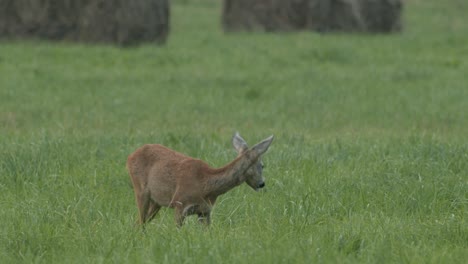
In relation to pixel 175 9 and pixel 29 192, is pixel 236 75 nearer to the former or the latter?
pixel 29 192

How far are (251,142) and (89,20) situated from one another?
1190 centimetres

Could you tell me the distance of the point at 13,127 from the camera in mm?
12984

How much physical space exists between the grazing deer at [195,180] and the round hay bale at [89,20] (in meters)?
15.1

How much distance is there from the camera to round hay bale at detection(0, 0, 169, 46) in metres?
22.4

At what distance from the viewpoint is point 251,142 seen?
37.5 ft

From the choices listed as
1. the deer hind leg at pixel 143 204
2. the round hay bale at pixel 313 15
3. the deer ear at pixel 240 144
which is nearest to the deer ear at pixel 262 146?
the deer ear at pixel 240 144

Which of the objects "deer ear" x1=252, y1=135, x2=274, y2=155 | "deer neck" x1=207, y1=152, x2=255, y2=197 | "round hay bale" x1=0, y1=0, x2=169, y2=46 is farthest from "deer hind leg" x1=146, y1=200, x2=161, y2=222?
"round hay bale" x1=0, y1=0, x2=169, y2=46

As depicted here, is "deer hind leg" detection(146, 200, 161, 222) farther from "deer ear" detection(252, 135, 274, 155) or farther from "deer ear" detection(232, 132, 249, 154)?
"deer ear" detection(252, 135, 274, 155)

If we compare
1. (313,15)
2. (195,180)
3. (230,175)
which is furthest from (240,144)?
(313,15)

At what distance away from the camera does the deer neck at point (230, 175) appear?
23.0 ft

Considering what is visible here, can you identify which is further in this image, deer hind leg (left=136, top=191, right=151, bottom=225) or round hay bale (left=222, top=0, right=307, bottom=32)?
round hay bale (left=222, top=0, right=307, bottom=32)

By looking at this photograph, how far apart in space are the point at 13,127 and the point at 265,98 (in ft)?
14.8

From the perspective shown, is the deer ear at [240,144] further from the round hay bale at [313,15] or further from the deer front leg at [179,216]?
the round hay bale at [313,15]

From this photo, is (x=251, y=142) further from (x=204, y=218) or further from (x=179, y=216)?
(x=179, y=216)
